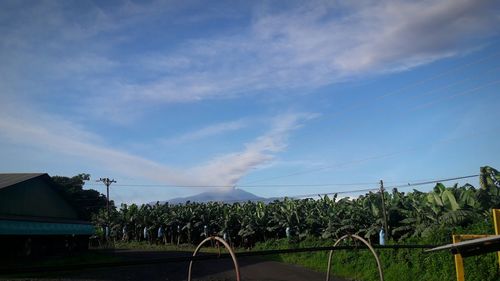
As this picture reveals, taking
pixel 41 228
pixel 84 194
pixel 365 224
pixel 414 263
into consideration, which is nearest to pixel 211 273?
pixel 365 224

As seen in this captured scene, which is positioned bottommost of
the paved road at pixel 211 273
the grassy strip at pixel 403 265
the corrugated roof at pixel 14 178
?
the paved road at pixel 211 273

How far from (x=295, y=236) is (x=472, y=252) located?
2693 cm

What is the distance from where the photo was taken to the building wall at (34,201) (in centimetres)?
2838

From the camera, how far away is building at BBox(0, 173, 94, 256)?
27.1 meters

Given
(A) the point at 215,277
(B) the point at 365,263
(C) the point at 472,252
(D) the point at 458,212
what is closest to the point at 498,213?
(C) the point at 472,252

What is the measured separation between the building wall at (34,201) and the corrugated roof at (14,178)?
1.06 ft

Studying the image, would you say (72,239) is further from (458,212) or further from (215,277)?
(458,212)

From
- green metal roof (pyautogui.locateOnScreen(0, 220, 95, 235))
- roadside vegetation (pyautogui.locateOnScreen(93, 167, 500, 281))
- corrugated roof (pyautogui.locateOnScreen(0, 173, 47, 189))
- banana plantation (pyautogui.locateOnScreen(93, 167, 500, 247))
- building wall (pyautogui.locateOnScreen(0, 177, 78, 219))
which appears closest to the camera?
roadside vegetation (pyautogui.locateOnScreen(93, 167, 500, 281))

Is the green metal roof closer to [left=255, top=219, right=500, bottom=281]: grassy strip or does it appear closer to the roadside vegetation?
the roadside vegetation

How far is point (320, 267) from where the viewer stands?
953 inches

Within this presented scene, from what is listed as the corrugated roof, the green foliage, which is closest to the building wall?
the corrugated roof

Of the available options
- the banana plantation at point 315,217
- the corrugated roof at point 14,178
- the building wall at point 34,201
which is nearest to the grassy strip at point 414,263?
the banana plantation at point 315,217

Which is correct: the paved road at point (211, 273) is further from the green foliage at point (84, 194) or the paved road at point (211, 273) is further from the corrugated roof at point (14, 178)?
the green foliage at point (84, 194)

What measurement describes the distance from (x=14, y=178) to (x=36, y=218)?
3984 mm
